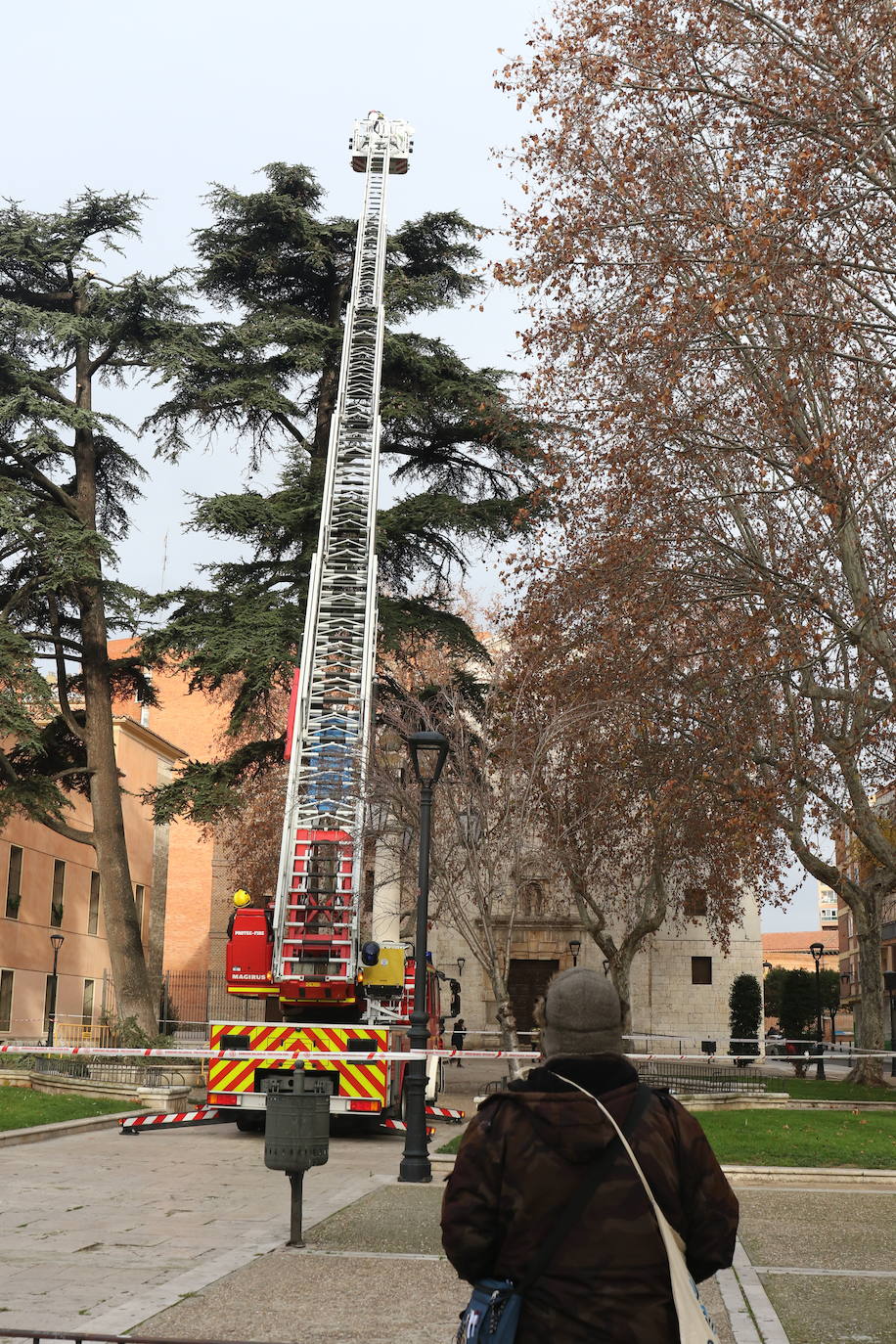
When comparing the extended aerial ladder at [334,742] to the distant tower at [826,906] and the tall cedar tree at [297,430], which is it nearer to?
the tall cedar tree at [297,430]

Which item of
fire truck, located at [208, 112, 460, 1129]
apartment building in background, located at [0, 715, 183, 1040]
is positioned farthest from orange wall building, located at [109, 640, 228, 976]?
fire truck, located at [208, 112, 460, 1129]

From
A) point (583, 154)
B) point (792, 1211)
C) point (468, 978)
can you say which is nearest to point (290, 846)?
point (792, 1211)

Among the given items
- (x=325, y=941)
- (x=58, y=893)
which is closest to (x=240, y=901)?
(x=325, y=941)

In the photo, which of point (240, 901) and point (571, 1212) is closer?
point (571, 1212)

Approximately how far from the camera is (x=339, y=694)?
2127 cm

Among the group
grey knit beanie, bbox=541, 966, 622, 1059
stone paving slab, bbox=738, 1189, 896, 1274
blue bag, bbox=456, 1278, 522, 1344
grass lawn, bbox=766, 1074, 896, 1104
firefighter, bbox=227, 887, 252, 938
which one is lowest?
grass lawn, bbox=766, 1074, 896, 1104

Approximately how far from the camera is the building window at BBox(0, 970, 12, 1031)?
37.1 meters

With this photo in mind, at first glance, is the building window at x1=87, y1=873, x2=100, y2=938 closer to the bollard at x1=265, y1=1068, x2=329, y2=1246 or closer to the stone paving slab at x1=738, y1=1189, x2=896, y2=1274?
the stone paving slab at x1=738, y1=1189, x2=896, y2=1274

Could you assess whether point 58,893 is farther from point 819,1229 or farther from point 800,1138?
point 819,1229

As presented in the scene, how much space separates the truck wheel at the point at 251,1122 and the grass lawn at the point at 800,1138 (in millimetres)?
2651

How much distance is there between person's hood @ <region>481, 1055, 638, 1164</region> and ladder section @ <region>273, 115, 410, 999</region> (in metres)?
14.0

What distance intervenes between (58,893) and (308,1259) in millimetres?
35797

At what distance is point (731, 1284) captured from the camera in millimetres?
7824

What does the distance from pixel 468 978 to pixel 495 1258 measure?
44.9 meters
